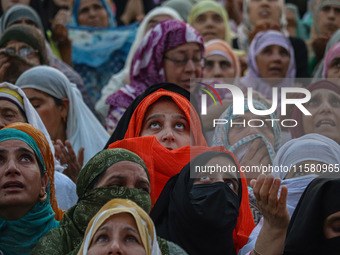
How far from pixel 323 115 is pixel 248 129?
59 centimetres

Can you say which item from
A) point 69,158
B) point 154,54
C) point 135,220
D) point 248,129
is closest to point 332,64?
point 154,54

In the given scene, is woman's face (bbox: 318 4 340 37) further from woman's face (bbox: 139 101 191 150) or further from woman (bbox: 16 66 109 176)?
woman's face (bbox: 139 101 191 150)

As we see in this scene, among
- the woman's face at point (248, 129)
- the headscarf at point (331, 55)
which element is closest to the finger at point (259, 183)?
the woman's face at point (248, 129)

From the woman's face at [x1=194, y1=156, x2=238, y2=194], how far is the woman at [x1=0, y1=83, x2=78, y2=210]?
1.09 meters

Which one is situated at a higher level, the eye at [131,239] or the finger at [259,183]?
the finger at [259,183]

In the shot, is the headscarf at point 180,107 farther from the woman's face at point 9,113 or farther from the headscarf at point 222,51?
the headscarf at point 222,51

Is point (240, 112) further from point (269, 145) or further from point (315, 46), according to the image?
point (315, 46)

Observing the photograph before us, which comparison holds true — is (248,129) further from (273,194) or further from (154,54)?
(273,194)

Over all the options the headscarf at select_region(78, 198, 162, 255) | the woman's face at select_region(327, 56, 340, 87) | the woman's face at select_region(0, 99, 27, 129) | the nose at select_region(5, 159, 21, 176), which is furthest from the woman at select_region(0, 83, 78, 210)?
the woman's face at select_region(327, 56, 340, 87)

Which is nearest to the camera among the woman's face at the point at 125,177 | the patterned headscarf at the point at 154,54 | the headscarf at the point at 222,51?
the woman's face at the point at 125,177

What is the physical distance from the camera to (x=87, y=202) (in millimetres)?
5258

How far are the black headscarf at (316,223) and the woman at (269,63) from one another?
405 cm

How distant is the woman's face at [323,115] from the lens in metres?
6.84

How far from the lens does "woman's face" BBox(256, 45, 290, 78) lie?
9.34 m
